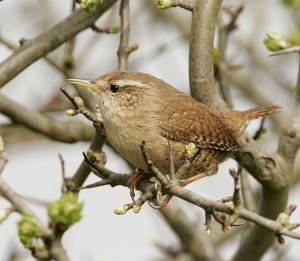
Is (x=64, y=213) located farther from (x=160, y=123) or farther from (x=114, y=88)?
(x=114, y=88)

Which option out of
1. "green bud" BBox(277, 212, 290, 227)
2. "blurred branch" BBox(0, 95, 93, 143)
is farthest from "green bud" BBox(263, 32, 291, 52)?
"green bud" BBox(277, 212, 290, 227)

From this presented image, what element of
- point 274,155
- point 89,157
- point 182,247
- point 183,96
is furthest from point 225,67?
point 89,157

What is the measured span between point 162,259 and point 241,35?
2.48 metres

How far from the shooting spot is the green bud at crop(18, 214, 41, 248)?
252 centimetres

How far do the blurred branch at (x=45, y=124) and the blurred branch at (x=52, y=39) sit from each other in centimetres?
42

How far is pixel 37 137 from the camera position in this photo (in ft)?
18.8

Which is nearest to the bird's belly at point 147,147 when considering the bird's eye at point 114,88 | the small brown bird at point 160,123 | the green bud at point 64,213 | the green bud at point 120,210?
the small brown bird at point 160,123

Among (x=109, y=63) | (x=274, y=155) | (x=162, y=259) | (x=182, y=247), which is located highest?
(x=274, y=155)

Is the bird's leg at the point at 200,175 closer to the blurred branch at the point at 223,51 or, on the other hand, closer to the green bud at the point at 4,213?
the blurred branch at the point at 223,51

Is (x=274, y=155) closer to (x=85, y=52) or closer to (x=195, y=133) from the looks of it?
(x=195, y=133)

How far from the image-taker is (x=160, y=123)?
409cm

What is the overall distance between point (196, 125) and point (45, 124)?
94 cm

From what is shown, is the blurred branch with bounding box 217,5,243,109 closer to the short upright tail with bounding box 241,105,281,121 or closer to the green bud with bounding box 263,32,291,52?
the short upright tail with bounding box 241,105,281,121

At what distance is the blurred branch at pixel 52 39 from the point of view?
411 cm
